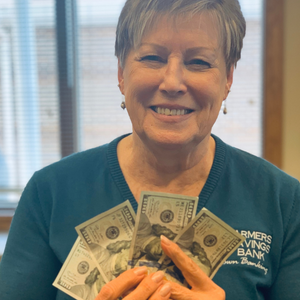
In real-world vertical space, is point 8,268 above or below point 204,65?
below

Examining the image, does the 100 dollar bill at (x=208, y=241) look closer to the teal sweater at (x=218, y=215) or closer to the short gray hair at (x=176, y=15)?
the teal sweater at (x=218, y=215)

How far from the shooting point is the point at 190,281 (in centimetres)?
72

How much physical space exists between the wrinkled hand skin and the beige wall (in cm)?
149

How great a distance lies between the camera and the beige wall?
193 centimetres

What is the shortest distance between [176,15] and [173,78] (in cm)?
15

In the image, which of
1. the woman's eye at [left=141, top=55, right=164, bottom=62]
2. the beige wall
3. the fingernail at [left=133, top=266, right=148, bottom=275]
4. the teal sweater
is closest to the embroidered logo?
the teal sweater

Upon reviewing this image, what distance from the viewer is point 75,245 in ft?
2.69

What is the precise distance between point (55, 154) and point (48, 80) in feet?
1.62

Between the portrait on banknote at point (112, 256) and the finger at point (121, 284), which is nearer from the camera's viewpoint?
the finger at point (121, 284)

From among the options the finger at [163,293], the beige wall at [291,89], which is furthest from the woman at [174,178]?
the beige wall at [291,89]

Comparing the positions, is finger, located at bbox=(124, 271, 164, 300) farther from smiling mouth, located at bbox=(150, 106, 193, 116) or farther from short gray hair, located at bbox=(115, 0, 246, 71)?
short gray hair, located at bbox=(115, 0, 246, 71)

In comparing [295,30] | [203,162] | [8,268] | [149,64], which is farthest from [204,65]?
[295,30]

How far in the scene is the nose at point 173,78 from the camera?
0.78m

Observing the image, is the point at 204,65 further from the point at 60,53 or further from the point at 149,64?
the point at 60,53
